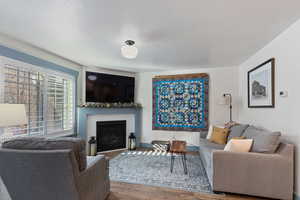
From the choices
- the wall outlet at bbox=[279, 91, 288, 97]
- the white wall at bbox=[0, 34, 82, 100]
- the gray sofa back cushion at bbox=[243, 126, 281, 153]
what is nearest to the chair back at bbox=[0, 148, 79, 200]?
the white wall at bbox=[0, 34, 82, 100]

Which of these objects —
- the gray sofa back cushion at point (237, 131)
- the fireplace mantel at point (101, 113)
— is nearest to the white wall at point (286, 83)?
the gray sofa back cushion at point (237, 131)

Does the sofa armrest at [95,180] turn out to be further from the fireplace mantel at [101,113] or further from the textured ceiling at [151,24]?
the fireplace mantel at [101,113]

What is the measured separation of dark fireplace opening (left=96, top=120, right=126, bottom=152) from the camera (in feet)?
13.7

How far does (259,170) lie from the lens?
2.01m

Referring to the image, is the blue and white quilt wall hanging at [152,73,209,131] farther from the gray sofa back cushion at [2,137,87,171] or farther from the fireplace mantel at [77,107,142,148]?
the gray sofa back cushion at [2,137,87,171]

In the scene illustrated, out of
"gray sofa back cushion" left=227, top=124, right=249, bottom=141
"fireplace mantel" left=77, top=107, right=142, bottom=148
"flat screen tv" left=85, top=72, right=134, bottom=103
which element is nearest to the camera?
"gray sofa back cushion" left=227, top=124, right=249, bottom=141

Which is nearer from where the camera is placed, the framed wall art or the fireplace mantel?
the framed wall art

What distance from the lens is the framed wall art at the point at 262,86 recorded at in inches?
98.2

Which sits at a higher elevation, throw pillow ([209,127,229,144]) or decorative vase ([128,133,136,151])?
throw pillow ([209,127,229,144])

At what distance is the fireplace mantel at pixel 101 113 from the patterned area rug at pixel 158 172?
3.29 feet

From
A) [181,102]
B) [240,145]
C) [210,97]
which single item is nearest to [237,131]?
[240,145]

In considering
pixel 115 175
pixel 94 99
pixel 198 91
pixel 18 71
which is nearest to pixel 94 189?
pixel 115 175

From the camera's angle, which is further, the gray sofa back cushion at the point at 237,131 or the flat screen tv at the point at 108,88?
the flat screen tv at the point at 108,88

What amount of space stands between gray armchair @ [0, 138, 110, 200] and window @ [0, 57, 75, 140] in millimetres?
1295
